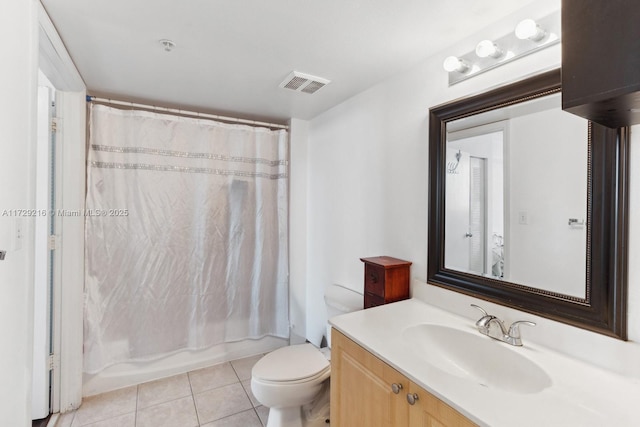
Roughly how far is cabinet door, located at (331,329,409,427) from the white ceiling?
1408 mm

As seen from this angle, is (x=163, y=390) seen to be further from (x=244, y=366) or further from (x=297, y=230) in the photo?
(x=297, y=230)

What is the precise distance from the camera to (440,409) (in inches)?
33.6

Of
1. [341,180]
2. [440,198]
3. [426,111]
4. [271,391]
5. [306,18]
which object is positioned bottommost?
[271,391]

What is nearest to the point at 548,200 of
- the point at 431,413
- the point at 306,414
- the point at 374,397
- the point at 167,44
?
the point at 431,413

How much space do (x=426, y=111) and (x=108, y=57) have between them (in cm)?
180

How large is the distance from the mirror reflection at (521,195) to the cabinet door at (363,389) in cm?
66

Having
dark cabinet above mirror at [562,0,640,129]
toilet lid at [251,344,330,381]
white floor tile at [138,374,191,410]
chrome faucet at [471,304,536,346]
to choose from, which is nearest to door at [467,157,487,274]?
chrome faucet at [471,304,536,346]

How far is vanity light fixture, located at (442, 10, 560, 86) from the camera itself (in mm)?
1128

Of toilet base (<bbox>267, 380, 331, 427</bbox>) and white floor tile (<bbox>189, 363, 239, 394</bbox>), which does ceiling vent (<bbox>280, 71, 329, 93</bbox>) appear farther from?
white floor tile (<bbox>189, 363, 239, 394</bbox>)

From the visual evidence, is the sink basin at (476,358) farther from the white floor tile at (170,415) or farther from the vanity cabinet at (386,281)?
the white floor tile at (170,415)

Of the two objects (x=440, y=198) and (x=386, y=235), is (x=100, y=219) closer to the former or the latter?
(x=386, y=235)

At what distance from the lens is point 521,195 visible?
124 centimetres

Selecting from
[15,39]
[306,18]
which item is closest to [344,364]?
[306,18]

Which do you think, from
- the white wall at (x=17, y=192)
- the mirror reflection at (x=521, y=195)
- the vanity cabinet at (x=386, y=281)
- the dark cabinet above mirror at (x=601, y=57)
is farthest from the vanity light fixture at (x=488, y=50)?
the white wall at (x=17, y=192)
